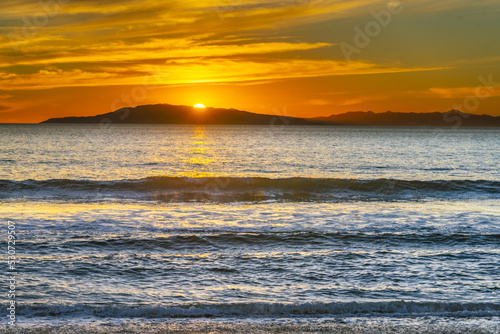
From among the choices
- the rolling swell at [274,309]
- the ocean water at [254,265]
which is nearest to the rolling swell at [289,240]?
the ocean water at [254,265]

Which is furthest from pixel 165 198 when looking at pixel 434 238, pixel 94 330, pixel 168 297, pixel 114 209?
pixel 94 330

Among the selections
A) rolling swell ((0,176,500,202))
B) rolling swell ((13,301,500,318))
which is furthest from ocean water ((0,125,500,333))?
rolling swell ((0,176,500,202))

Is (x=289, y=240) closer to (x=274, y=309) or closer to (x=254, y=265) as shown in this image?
(x=254, y=265)

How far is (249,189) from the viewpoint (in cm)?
2931

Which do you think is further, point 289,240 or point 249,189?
point 249,189

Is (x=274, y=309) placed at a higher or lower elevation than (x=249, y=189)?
higher

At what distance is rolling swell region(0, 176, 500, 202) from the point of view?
2550cm

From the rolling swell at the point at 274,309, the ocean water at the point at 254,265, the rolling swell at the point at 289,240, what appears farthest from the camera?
the rolling swell at the point at 289,240

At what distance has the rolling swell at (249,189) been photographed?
2550cm

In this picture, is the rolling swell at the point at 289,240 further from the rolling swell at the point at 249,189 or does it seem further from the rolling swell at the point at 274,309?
the rolling swell at the point at 249,189

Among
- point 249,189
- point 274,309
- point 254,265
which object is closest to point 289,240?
point 254,265

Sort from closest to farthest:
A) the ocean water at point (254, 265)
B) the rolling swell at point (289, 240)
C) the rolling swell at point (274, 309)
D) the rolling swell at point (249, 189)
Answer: the ocean water at point (254, 265) < the rolling swell at point (274, 309) < the rolling swell at point (289, 240) < the rolling swell at point (249, 189)

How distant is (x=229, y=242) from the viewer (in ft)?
42.6

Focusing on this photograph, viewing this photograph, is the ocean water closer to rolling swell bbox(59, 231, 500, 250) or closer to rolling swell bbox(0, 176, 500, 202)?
rolling swell bbox(59, 231, 500, 250)
